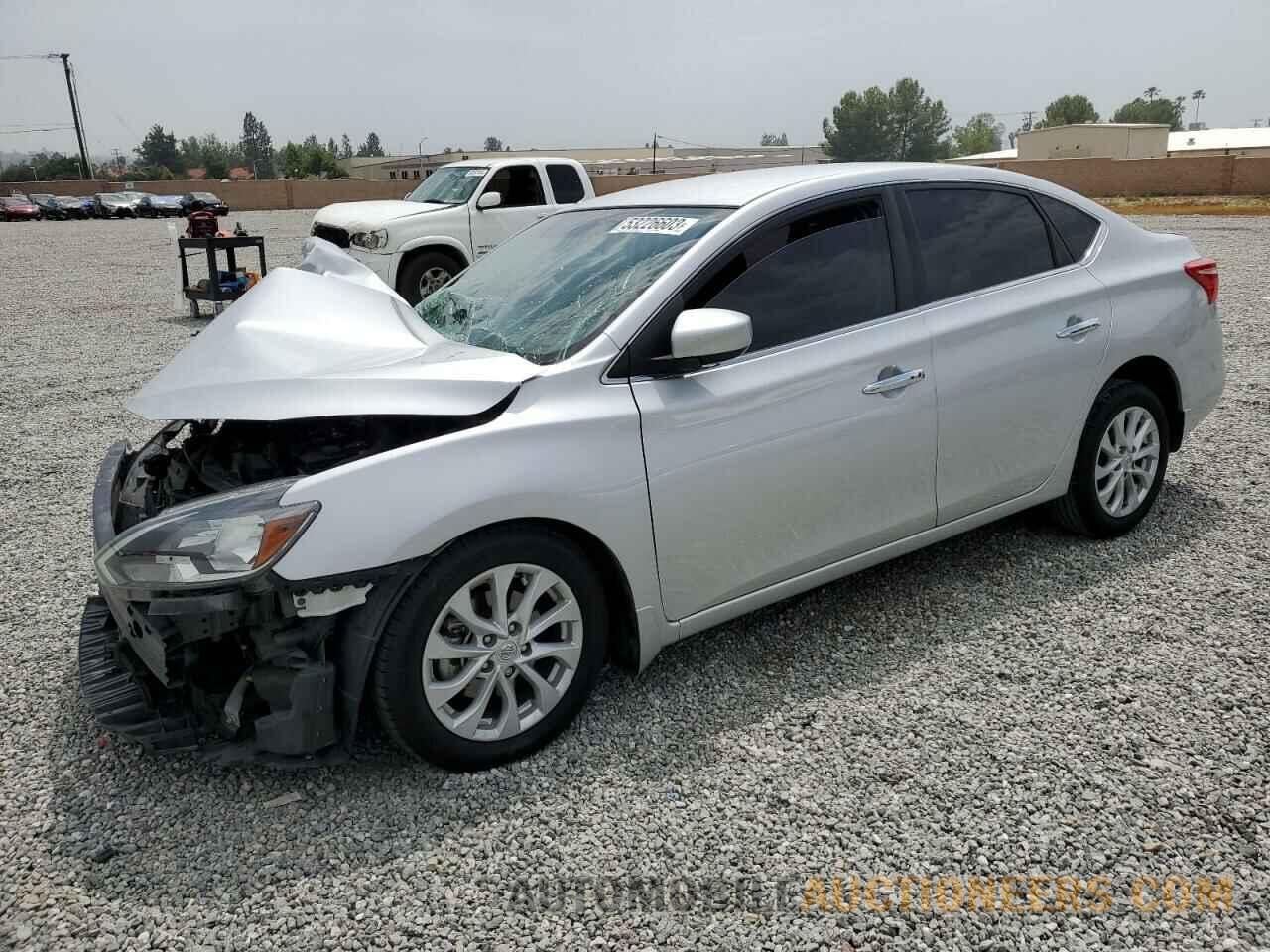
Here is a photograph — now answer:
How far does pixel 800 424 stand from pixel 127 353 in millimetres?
8707

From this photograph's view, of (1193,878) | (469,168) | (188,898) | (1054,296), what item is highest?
(469,168)

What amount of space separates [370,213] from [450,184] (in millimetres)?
1225

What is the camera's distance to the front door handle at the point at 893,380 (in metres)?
3.46

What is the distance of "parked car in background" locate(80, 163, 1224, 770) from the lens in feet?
8.70

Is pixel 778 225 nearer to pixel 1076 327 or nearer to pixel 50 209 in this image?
pixel 1076 327

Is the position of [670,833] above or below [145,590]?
below

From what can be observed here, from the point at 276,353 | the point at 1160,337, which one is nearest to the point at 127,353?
the point at 276,353

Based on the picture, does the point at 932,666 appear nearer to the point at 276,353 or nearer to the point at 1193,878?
the point at 1193,878

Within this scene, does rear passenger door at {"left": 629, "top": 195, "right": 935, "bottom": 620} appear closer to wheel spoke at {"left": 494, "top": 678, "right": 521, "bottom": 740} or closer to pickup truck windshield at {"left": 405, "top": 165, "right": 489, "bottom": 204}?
wheel spoke at {"left": 494, "top": 678, "right": 521, "bottom": 740}

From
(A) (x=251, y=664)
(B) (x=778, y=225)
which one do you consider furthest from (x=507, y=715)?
(B) (x=778, y=225)

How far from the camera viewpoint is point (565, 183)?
12.8 metres

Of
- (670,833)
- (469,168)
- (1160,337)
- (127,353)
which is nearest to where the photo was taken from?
(670,833)

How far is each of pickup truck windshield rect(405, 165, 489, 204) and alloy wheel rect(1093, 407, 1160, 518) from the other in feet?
31.1

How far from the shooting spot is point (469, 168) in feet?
42.0
